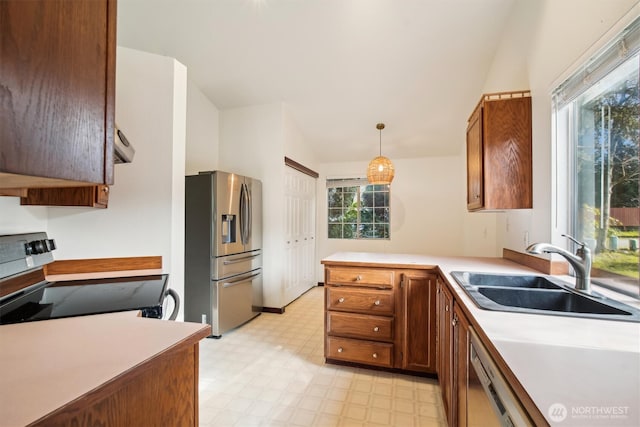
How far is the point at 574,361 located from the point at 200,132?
396cm

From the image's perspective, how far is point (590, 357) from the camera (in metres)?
0.69

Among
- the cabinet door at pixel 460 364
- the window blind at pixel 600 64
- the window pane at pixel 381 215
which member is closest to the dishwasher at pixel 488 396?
the cabinet door at pixel 460 364

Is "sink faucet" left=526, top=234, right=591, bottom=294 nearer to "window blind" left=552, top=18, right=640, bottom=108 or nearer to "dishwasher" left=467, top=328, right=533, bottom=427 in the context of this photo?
"dishwasher" left=467, top=328, right=533, bottom=427

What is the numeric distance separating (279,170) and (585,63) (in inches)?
119

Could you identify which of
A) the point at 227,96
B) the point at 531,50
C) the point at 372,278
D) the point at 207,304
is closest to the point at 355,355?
the point at 372,278

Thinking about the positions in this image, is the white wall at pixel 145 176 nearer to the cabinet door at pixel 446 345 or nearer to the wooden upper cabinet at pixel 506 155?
the cabinet door at pixel 446 345

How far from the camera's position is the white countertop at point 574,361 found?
502 mm

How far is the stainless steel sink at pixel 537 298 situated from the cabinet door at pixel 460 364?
0.43ft

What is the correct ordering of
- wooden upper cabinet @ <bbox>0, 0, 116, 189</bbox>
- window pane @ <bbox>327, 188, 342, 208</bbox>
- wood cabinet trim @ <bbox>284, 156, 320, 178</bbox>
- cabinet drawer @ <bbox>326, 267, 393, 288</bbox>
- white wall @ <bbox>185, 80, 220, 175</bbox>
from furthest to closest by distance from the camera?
window pane @ <bbox>327, 188, 342, 208</bbox> → wood cabinet trim @ <bbox>284, 156, 320, 178</bbox> → white wall @ <bbox>185, 80, 220, 175</bbox> → cabinet drawer @ <bbox>326, 267, 393, 288</bbox> → wooden upper cabinet @ <bbox>0, 0, 116, 189</bbox>

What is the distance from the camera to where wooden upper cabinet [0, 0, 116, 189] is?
1.51ft

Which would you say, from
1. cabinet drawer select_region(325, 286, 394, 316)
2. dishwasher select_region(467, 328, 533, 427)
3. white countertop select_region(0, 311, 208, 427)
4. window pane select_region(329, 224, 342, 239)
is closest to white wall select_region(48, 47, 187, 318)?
white countertop select_region(0, 311, 208, 427)

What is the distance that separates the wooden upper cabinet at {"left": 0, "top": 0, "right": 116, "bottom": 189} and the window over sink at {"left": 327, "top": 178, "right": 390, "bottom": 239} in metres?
4.68

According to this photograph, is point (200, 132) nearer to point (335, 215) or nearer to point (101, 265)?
point (101, 265)

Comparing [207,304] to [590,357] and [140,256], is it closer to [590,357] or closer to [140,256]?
[140,256]
